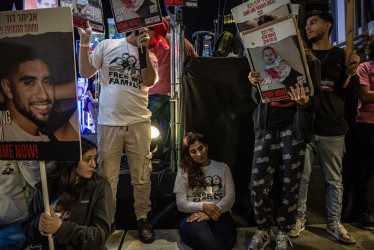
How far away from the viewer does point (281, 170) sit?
8.59 feet

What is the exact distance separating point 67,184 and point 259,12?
193cm

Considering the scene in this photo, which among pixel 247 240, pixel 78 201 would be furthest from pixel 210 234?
pixel 78 201

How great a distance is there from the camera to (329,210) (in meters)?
2.85

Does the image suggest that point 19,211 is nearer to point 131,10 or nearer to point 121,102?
point 121,102

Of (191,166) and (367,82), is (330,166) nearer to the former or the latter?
(367,82)

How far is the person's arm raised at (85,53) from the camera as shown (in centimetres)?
244

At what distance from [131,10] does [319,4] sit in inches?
106

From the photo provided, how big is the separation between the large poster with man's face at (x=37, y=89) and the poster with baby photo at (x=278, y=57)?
145 centimetres

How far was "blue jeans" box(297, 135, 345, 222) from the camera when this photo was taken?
9.16 feet

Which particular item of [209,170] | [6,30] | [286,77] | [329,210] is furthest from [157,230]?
[6,30]

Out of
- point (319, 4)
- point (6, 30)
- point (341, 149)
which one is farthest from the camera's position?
point (319, 4)

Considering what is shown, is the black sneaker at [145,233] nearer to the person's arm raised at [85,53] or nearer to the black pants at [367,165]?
the person's arm raised at [85,53]

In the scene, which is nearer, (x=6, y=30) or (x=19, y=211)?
(x=6, y=30)

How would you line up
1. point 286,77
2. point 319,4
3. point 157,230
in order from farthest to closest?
point 319,4 → point 157,230 → point 286,77
